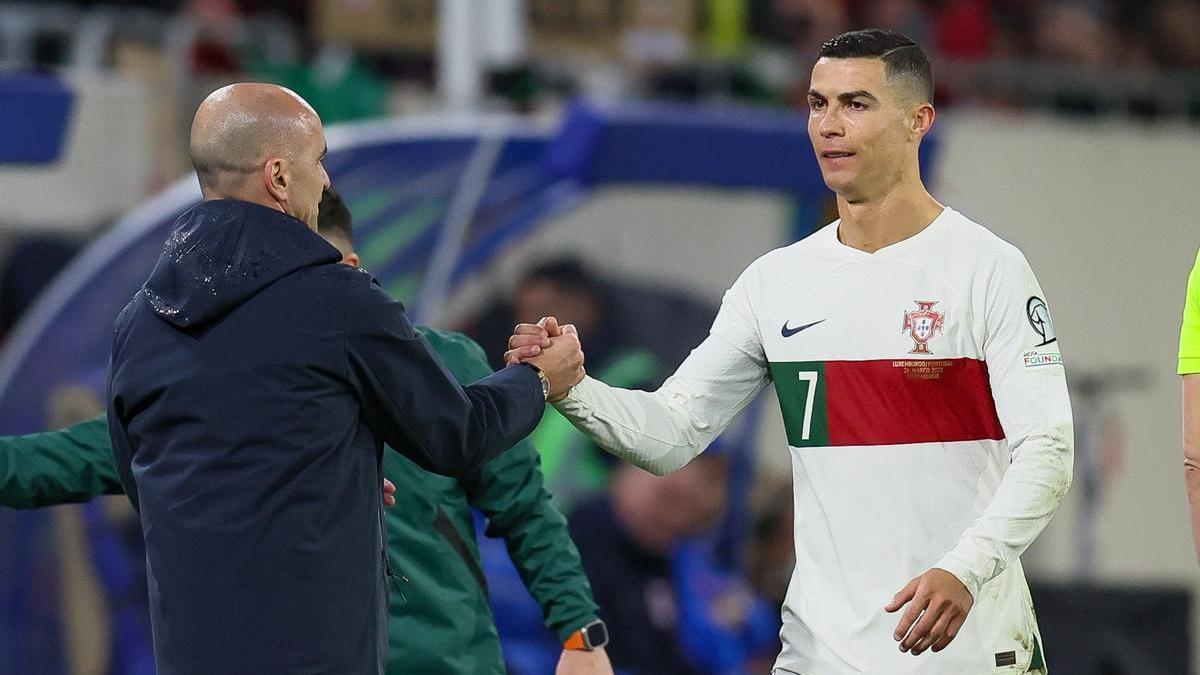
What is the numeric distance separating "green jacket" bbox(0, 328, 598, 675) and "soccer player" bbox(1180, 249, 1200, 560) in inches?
53.6

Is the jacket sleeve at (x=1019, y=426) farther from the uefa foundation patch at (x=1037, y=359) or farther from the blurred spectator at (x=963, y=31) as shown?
the blurred spectator at (x=963, y=31)

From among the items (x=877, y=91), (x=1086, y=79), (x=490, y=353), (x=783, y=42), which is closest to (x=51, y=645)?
(x=490, y=353)

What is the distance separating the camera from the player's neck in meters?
4.18

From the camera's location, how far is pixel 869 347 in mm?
4109

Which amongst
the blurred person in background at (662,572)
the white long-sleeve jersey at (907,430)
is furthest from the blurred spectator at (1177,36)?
the white long-sleeve jersey at (907,430)

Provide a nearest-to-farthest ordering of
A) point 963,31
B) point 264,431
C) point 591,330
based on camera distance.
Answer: point 264,431, point 591,330, point 963,31

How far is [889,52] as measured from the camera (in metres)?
4.16

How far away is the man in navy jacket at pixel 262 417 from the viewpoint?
11.7 feet

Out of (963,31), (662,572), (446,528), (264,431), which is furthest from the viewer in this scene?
(963,31)

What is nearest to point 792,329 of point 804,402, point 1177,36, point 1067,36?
point 804,402

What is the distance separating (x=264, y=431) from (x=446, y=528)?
99cm

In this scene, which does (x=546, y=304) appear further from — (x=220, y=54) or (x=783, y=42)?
(x=783, y=42)

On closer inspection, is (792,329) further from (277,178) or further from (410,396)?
(277,178)

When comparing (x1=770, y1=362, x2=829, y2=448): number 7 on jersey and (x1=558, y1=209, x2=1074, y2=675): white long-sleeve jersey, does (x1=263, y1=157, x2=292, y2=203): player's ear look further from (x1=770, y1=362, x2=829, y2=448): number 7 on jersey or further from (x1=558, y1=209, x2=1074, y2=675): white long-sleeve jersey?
(x1=770, y1=362, x2=829, y2=448): number 7 on jersey
